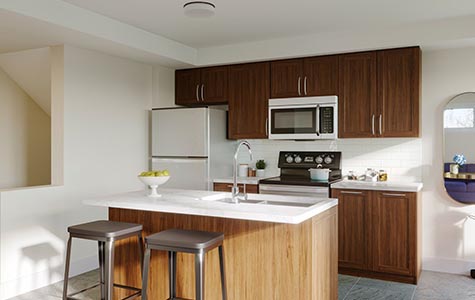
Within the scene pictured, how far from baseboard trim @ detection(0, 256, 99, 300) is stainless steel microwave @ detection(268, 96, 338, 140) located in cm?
239

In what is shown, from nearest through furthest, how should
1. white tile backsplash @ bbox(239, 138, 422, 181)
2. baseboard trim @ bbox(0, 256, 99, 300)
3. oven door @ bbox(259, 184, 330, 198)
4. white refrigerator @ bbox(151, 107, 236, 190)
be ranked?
Result: baseboard trim @ bbox(0, 256, 99, 300), oven door @ bbox(259, 184, 330, 198), white tile backsplash @ bbox(239, 138, 422, 181), white refrigerator @ bbox(151, 107, 236, 190)

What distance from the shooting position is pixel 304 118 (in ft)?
15.5

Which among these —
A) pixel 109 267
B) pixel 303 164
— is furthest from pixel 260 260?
pixel 303 164

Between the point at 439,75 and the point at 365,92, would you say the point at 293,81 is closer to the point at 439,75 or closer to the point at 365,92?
the point at 365,92

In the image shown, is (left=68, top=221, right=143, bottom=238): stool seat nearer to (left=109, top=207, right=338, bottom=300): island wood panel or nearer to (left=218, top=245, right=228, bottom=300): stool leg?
(left=109, top=207, right=338, bottom=300): island wood panel

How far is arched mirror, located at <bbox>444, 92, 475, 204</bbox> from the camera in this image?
4273mm

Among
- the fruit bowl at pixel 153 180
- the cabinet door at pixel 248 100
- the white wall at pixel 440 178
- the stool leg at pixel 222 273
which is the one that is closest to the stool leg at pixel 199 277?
the stool leg at pixel 222 273

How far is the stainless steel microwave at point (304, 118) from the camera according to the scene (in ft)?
15.0

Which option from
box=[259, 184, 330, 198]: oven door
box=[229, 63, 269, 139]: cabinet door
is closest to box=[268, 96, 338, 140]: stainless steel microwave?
box=[229, 63, 269, 139]: cabinet door

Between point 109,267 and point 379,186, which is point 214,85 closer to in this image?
point 379,186

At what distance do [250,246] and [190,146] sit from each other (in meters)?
2.38

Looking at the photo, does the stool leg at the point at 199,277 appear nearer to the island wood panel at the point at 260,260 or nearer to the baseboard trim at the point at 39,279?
the island wood panel at the point at 260,260

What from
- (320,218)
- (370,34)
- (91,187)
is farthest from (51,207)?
(370,34)

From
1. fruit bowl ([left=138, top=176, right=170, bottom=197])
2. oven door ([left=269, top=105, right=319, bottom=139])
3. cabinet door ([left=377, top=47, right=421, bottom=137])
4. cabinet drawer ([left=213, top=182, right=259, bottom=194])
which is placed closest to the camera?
fruit bowl ([left=138, top=176, right=170, bottom=197])
